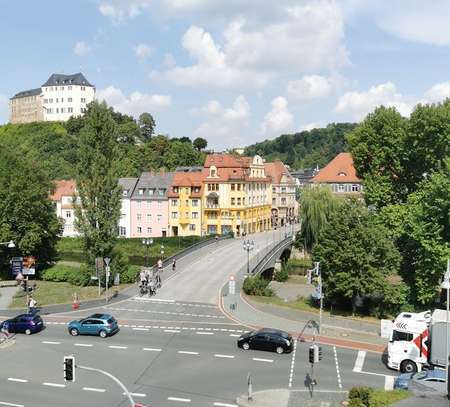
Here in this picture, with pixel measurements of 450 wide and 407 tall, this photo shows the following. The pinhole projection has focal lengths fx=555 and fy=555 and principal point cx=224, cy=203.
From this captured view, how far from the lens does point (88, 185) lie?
52188 mm

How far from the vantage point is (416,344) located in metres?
31.9

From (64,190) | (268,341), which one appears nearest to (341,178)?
(64,190)

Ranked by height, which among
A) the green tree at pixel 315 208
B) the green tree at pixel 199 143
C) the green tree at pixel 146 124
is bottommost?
the green tree at pixel 315 208

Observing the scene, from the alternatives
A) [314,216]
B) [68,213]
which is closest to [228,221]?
[314,216]

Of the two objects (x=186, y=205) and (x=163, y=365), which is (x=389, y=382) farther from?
(x=186, y=205)

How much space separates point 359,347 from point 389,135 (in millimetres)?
25340

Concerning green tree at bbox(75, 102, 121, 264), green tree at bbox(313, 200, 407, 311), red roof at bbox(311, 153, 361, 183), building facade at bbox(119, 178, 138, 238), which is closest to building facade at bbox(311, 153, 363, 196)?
red roof at bbox(311, 153, 361, 183)

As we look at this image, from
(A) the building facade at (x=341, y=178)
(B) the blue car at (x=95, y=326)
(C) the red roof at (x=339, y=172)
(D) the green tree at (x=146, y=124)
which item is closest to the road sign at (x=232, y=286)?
(B) the blue car at (x=95, y=326)

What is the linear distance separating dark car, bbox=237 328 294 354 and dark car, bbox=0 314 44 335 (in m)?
14.7

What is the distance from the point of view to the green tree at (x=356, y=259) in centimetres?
4206

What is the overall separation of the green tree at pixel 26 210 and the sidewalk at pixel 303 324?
24.4m

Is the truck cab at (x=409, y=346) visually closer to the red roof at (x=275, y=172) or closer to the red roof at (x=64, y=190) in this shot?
the red roof at (x=64, y=190)

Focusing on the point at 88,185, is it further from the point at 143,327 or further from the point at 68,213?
the point at 68,213

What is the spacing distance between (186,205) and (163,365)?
62081 millimetres
